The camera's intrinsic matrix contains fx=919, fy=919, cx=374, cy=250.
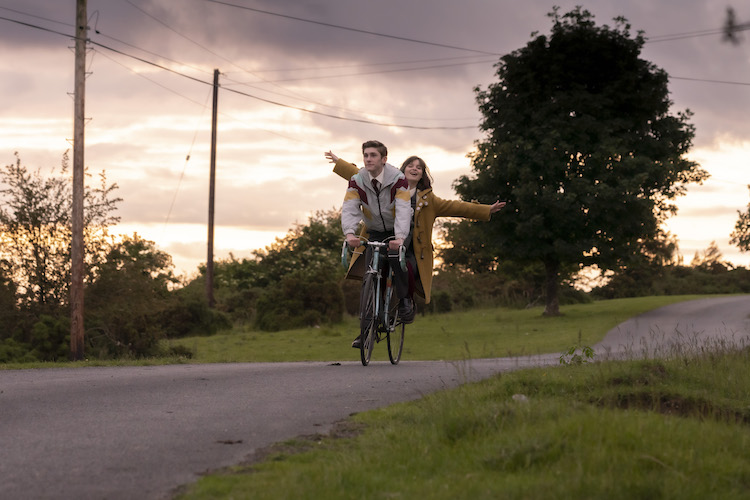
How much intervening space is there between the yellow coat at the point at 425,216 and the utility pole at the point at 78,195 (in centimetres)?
1127

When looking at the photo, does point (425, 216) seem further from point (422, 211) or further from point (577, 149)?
point (577, 149)

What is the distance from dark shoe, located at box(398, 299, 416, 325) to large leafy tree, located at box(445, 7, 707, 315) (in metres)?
24.4

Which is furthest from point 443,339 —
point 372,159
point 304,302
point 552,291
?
point 372,159

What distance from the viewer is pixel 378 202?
10422 mm

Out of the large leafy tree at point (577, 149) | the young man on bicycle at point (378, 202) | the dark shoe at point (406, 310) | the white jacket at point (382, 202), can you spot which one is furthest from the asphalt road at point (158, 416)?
the large leafy tree at point (577, 149)

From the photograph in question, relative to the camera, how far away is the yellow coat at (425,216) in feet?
36.7

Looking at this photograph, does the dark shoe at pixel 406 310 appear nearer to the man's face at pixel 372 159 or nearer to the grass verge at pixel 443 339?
the man's face at pixel 372 159

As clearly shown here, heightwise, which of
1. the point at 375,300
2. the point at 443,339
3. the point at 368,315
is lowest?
the point at 443,339

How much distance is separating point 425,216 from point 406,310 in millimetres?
1170

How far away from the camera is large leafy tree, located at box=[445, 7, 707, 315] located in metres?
35.6

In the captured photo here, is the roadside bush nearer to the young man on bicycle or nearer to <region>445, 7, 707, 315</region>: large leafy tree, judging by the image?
<region>445, 7, 707, 315</region>: large leafy tree

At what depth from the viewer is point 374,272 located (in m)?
10.5

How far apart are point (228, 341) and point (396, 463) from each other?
1012 inches

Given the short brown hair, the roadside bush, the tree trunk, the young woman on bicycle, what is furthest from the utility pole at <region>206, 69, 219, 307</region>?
the short brown hair
